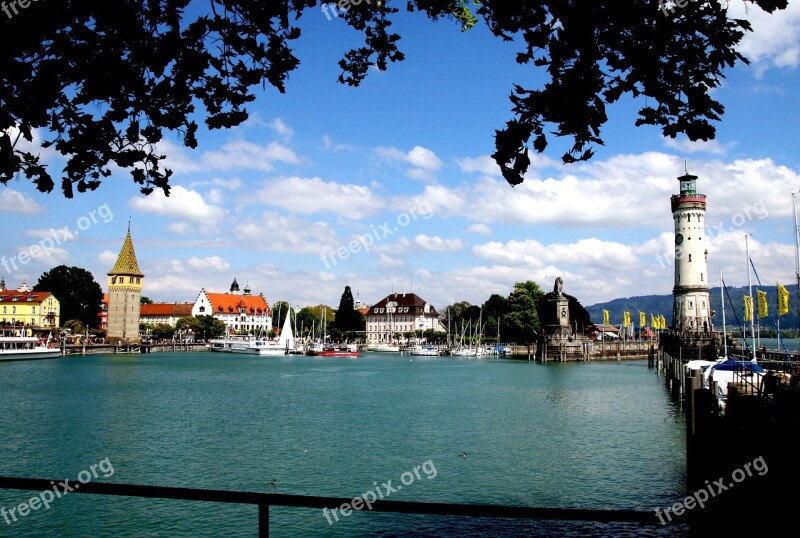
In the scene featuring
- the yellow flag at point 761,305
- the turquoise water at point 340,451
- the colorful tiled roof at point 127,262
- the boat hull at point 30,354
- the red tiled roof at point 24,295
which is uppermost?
the colorful tiled roof at point 127,262

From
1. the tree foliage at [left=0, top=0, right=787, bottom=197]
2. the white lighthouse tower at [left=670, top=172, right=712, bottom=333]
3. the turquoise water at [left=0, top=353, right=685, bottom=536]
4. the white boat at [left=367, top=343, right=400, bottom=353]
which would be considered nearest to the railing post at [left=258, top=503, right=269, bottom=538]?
the tree foliage at [left=0, top=0, right=787, bottom=197]

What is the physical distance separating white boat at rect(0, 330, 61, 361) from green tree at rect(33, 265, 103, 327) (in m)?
26.5

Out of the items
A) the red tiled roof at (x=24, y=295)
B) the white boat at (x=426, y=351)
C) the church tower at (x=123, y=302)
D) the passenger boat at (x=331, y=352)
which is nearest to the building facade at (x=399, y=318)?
the white boat at (x=426, y=351)

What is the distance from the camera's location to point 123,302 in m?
141

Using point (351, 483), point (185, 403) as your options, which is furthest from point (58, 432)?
point (351, 483)

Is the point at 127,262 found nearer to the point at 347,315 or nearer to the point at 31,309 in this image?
the point at 31,309

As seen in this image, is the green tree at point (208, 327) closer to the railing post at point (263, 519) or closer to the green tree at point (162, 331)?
the green tree at point (162, 331)

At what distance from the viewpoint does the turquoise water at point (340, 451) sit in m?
18.4

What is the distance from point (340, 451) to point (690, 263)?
68.0 metres

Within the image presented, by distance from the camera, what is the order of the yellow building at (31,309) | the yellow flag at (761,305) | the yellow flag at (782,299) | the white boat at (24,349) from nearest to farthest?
the yellow flag at (782,299) → the yellow flag at (761,305) → the white boat at (24,349) → the yellow building at (31,309)

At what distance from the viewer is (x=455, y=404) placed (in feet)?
144

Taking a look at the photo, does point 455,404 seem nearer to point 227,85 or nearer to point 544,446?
point 544,446

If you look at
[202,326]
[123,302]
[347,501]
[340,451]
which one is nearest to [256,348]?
[123,302]

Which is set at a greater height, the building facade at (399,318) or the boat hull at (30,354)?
the building facade at (399,318)
